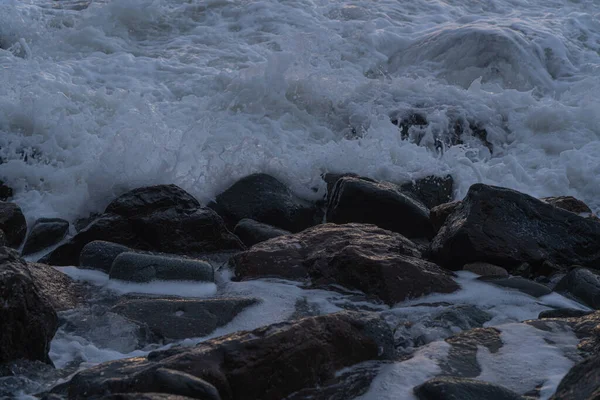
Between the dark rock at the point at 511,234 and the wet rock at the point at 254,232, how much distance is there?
120 cm

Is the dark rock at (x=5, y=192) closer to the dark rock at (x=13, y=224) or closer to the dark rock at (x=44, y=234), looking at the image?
the dark rock at (x=13, y=224)

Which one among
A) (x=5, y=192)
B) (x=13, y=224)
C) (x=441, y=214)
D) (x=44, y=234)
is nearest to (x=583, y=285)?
(x=441, y=214)

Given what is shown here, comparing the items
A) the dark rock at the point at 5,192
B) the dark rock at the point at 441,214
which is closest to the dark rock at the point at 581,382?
the dark rock at the point at 441,214

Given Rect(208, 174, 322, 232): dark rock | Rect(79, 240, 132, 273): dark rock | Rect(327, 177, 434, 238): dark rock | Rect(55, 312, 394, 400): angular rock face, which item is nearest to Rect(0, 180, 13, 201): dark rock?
Rect(208, 174, 322, 232): dark rock

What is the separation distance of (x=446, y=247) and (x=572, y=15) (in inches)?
340

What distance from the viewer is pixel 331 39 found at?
10766 millimetres

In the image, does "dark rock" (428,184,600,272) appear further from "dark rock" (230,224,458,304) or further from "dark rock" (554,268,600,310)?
"dark rock" (554,268,600,310)

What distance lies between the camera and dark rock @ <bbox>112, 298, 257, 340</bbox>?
12.9 feet

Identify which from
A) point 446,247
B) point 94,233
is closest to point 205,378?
point 446,247

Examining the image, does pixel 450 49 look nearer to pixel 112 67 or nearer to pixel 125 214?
pixel 112 67

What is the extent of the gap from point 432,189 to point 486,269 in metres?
2.26

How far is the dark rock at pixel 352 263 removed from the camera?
4.58 m

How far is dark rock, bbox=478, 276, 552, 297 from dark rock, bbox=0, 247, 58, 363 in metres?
2.53

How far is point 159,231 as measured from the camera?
5.69m
